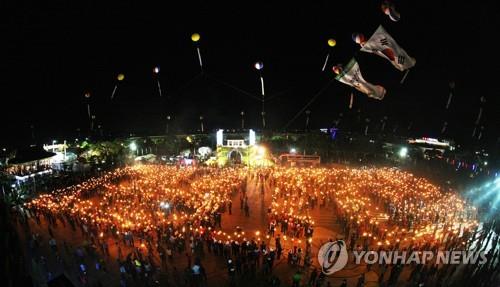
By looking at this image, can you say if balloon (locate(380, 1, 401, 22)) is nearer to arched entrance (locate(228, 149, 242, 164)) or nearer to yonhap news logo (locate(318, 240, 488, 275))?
yonhap news logo (locate(318, 240, 488, 275))

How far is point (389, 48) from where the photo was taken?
1307 centimetres

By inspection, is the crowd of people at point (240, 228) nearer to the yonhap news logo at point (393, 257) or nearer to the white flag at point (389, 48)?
the yonhap news logo at point (393, 257)

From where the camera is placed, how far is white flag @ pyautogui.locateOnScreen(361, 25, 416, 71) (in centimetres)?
1300

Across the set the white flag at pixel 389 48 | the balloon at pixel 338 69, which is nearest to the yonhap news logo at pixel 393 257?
the white flag at pixel 389 48

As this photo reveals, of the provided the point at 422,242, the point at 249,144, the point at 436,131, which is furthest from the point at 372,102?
the point at 422,242

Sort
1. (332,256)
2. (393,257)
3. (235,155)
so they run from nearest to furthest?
(393,257)
(332,256)
(235,155)

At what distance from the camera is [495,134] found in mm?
42094

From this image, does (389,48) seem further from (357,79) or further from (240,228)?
(240,228)

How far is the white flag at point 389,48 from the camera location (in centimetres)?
1300

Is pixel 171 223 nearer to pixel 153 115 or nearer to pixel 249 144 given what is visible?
pixel 249 144

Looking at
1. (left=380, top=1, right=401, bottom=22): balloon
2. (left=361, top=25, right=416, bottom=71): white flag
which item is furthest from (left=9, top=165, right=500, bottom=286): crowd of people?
(left=380, top=1, right=401, bottom=22): balloon

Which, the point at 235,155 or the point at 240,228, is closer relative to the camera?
the point at 240,228

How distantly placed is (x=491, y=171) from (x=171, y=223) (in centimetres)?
2714

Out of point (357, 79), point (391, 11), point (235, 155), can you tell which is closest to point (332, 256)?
point (357, 79)
